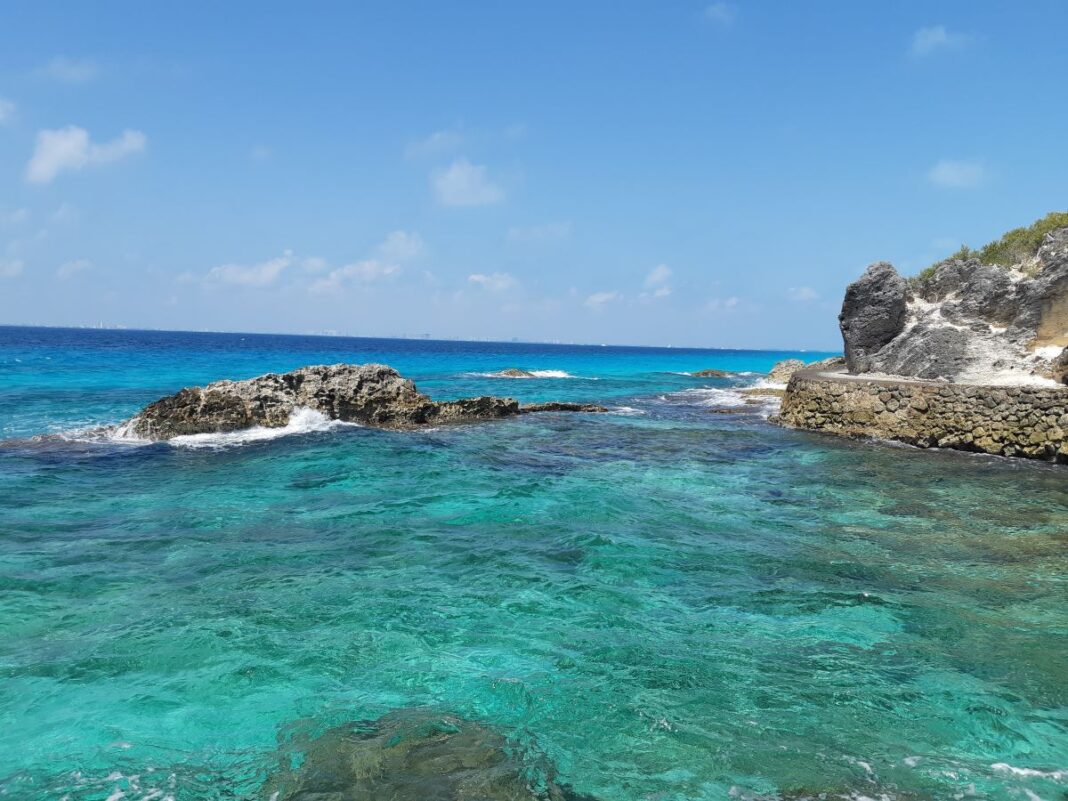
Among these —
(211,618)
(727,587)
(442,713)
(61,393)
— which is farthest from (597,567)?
(61,393)

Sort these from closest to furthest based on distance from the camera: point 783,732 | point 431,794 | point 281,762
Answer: point 431,794 → point 281,762 → point 783,732

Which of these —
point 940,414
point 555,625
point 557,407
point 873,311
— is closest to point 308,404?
point 557,407

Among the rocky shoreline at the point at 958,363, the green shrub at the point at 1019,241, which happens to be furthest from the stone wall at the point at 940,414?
the green shrub at the point at 1019,241

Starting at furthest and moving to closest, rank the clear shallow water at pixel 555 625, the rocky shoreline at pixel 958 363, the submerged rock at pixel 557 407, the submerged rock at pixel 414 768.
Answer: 1. the submerged rock at pixel 557 407
2. the rocky shoreline at pixel 958 363
3. the clear shallow water at pixel 555 625
4. the submerged rock at pixel 414 768

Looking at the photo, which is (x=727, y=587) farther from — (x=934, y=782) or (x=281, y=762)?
(x=281, y=762)

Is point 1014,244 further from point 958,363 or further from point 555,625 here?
point 555,625

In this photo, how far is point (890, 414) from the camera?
2098 cm

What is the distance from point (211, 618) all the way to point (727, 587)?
5.85 m

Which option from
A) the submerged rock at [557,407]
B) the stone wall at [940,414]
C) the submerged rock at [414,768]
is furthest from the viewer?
the submerged rock at [557,407]

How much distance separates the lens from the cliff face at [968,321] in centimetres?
2105

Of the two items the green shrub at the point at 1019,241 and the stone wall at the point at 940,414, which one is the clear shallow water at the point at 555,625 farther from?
the green shrub at the point at 1019,241

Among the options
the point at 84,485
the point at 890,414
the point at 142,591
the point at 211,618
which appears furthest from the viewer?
the point at 890,414

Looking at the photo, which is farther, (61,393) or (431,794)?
(61,393)

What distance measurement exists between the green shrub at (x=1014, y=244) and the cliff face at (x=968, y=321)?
7.99 feet
